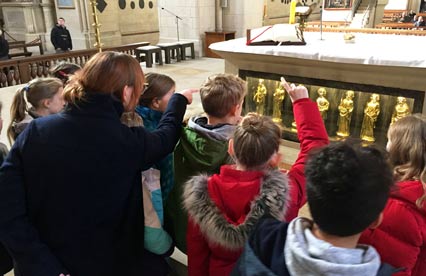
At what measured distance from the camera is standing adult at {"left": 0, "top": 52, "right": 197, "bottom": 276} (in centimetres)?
135

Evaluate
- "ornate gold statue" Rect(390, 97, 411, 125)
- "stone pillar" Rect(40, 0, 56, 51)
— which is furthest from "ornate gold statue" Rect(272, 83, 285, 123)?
"stone pillar" Rect(40, 0, 56, 51)

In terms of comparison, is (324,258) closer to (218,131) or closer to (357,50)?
(218,131)

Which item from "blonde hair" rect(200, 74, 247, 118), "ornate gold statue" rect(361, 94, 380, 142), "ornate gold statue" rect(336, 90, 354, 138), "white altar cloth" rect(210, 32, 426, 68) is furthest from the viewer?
"ornate gold statue" rect(336, 90, 354, 138)

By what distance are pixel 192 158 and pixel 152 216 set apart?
0.32 m

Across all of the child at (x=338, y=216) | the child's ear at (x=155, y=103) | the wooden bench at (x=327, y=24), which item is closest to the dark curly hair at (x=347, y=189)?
the child at (x=338, y=216)

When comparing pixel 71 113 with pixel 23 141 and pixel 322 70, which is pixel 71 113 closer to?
pixel 23 141

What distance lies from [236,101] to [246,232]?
0.67 meters

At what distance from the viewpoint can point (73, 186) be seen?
1386mm

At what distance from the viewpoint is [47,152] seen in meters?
1.34

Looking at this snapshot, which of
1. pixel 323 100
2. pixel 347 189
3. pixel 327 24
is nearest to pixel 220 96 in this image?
pixel 347 189

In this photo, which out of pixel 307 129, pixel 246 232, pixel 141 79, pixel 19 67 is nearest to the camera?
pixel 246 232

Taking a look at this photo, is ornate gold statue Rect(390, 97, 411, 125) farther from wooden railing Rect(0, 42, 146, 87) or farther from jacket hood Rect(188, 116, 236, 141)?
wooden railing Rect(0, 42, 146, 87)

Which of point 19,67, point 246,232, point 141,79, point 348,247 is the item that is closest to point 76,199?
point 141,79

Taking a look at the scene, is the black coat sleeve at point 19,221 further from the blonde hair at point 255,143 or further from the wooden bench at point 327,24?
the wooden bench at point 327,24
